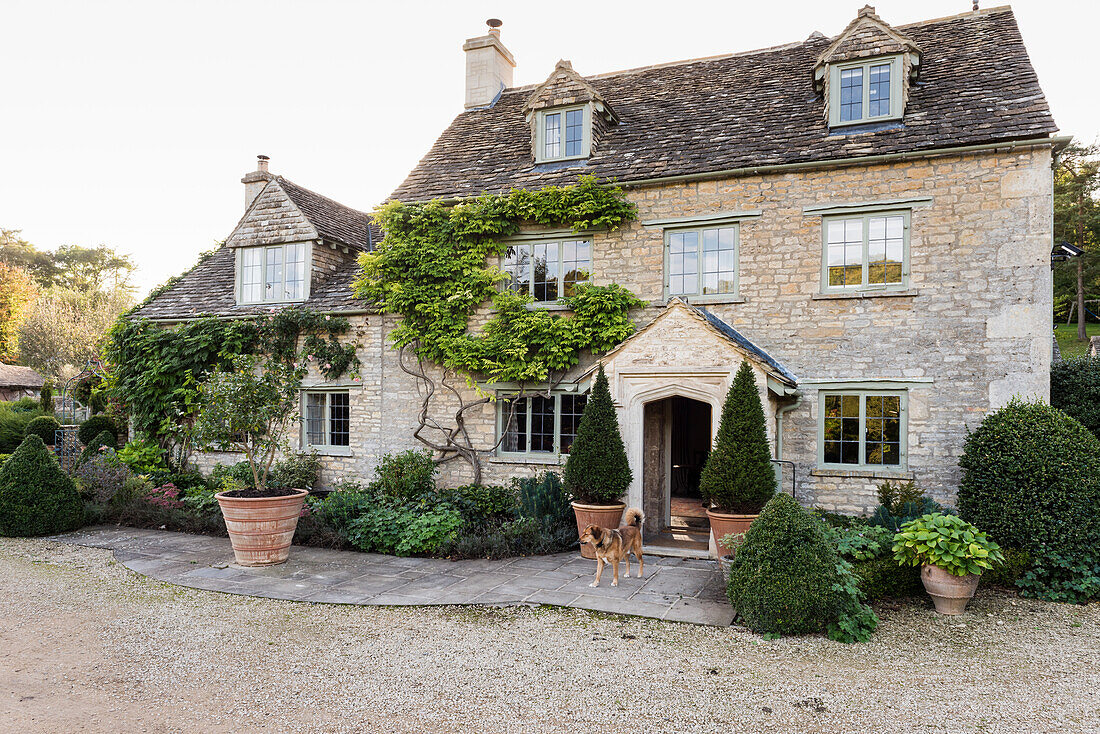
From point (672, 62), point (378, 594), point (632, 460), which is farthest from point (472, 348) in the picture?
point (672, 62)

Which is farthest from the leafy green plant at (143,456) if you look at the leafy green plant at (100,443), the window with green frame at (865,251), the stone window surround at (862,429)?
the window with green frame at (865,251)

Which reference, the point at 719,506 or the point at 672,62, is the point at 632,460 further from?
the point at 672,62

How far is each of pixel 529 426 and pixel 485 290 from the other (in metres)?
2.88

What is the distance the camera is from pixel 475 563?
10.2 metres

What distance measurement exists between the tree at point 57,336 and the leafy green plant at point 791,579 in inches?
1611

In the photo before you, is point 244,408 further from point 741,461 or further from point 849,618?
point 849,618

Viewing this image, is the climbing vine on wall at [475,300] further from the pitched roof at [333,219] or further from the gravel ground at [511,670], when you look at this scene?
the gravel ground at [511,670]

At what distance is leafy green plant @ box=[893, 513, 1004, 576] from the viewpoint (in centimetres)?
768

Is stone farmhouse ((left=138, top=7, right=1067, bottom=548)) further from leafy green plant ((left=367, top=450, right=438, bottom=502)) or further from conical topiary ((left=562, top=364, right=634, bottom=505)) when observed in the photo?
leafy green plant ((left=367, top=450, right=438, bottom=502))

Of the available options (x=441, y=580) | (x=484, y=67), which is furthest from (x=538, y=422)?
(x=484, y=67)

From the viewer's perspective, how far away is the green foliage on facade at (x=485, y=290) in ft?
40.5

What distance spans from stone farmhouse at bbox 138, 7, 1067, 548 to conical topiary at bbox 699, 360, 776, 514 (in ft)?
2.20

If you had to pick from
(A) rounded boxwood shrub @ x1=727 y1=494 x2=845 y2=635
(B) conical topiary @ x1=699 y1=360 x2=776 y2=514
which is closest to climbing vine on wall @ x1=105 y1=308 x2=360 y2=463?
(B) conical topiary @ x1=699 y1=360 x2=776 y2=514

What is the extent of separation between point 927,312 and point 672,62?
8492mm
